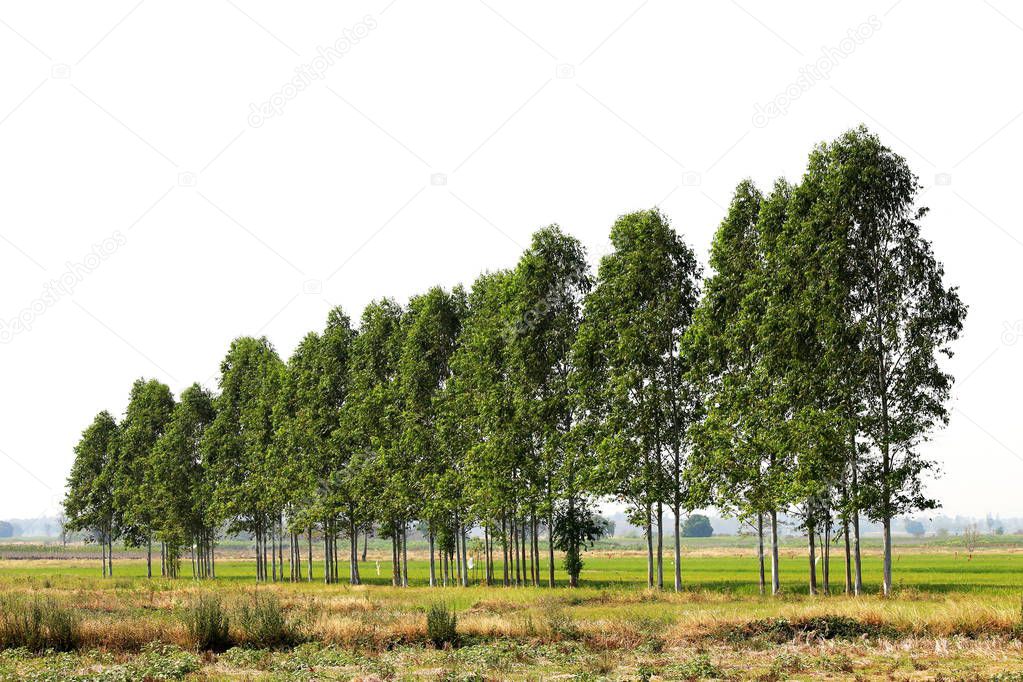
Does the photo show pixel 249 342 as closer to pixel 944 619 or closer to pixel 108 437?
pixel 108 437

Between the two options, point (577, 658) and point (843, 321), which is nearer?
point (577, 658)

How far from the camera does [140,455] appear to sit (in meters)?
95.1

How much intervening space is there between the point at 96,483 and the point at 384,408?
50.3 m

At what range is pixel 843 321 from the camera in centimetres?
3731

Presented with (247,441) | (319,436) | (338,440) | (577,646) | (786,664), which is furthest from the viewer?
(247,441)

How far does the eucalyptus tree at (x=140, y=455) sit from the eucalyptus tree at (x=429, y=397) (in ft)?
137

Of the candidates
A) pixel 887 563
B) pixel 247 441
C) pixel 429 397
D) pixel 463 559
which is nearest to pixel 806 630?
pixel 887 563

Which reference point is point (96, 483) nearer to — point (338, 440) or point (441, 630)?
point (338, 440)

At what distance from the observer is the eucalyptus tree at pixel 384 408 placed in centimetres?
6019

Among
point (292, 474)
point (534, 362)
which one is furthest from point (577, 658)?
point (292, 474)

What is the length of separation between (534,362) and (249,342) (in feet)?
136

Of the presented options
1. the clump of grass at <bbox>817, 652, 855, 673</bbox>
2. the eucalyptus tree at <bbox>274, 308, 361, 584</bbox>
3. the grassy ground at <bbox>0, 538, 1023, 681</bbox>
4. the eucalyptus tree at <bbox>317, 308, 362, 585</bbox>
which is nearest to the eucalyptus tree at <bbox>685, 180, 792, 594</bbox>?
the grassy ground at <bbox>0, 538, 1023, 681</bbox>

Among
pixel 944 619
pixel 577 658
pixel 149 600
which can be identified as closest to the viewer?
pixel 577 658

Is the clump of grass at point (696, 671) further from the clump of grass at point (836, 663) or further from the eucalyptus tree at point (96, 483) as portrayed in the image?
the eucalyptus tree at point (96, 483)
